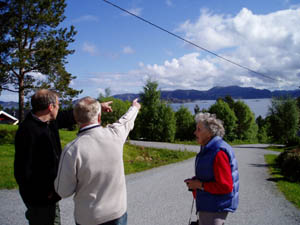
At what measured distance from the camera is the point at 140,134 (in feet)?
137

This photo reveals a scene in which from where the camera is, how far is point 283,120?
3859cm

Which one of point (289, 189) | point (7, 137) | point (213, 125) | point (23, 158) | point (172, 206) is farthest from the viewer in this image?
point (7, 137)

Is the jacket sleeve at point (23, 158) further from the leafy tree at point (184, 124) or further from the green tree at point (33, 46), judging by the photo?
the leafy tree at point (184, 124)

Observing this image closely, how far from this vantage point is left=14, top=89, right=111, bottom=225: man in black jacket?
91.7 inches

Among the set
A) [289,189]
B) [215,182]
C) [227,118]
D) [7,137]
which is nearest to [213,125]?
[215,182]

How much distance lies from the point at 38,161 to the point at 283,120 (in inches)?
1640

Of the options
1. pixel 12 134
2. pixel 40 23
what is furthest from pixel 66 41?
pixel 12 134

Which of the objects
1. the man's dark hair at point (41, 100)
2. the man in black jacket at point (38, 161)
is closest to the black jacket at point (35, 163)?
the man in black jacket at point (38, 161)

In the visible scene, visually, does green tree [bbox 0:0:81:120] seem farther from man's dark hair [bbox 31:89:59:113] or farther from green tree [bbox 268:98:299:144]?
green tree [bbox 268:98:299:144]

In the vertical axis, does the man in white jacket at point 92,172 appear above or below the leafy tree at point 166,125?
above

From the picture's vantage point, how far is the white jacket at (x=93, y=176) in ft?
7.07

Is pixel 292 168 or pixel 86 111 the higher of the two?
pixel 86 111

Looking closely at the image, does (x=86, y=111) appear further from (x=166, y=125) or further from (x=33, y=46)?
(x=166, y=125)

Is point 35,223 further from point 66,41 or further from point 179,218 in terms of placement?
point 66,41
